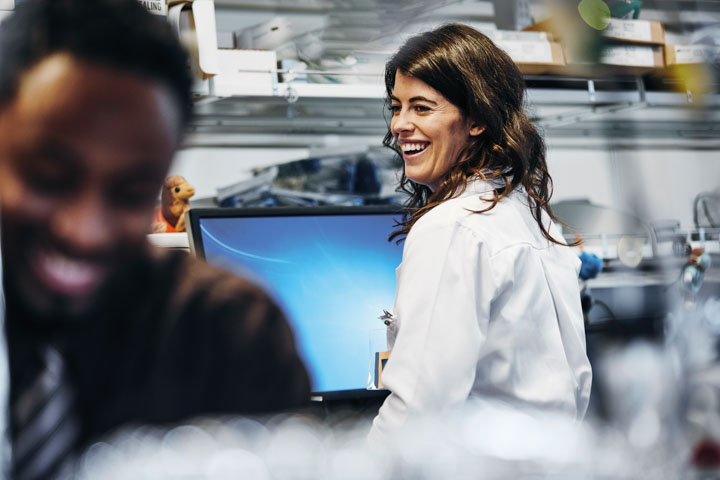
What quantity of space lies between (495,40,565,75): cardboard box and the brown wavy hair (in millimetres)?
631

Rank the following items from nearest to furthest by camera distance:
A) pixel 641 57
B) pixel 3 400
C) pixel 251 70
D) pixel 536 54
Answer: pixel 3 400, pixel 251 70, pixel 641 57, pixel 536 54

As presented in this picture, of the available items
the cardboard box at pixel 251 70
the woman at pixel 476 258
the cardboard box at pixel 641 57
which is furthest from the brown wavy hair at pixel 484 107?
the cardboard box at pixel 641 57

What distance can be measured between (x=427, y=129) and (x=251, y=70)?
533mm

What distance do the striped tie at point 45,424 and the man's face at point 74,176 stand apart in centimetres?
2

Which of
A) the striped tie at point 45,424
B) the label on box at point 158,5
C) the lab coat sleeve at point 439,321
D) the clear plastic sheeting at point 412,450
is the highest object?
the label on box at point 158,5

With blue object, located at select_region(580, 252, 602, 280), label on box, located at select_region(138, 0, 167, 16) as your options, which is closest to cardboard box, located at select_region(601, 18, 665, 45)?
blue object, located at select_region(580, 252, 602, 280)

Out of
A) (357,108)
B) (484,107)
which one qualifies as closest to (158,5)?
(484,107)

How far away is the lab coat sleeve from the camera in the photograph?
988mm

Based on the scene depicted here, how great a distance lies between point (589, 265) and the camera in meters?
2.00

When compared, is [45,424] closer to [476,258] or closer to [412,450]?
[412,450]

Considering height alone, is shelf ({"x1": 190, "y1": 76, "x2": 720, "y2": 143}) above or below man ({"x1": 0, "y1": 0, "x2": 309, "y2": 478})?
above

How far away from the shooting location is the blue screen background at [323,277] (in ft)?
4.36

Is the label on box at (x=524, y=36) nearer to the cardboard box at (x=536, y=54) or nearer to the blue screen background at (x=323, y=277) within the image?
the cardboard box at (x=536, y=54)

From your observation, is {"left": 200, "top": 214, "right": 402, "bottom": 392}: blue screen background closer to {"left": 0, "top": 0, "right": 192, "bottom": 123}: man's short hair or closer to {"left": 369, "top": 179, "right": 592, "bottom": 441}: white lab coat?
{"left": 369, "top": 179, "right": 592, "bottom": 441}: white lab coat
